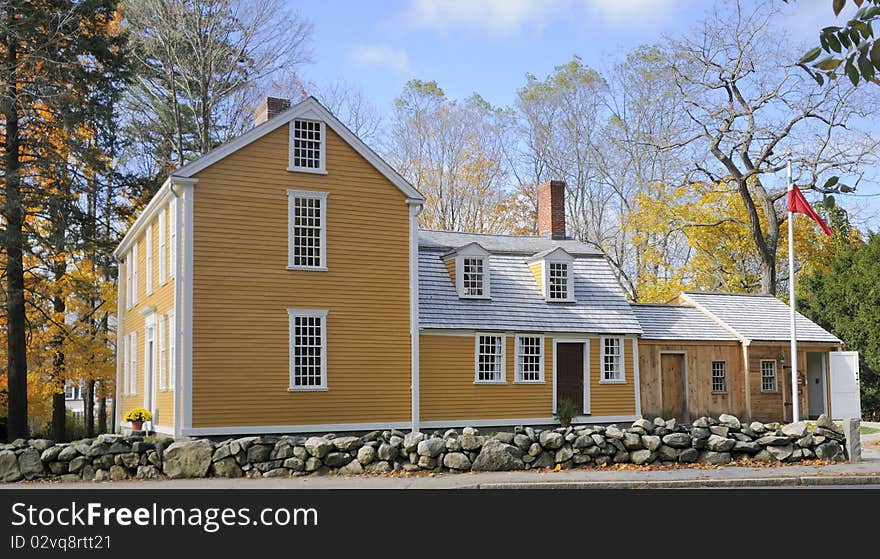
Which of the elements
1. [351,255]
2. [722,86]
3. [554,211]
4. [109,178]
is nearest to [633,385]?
[554,211]

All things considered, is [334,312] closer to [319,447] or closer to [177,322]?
[177,322]

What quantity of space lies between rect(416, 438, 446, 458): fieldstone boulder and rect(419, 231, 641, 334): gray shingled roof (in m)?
Result: 8.38

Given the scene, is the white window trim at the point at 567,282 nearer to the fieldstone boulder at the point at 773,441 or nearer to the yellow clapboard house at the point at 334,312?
the yellow clapboard house at the point at 334,312

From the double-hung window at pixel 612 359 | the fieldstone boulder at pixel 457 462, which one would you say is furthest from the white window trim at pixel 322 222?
the double-hung window at pixel 612 359

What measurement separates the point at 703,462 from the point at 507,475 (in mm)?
3992

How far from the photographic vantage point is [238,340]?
72.0 ft

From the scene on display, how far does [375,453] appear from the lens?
16453 mm

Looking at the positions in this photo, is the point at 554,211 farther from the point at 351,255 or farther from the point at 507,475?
the point at 507,475

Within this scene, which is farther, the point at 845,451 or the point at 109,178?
the point at 109,178

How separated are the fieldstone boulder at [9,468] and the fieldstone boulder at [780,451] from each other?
13309mm

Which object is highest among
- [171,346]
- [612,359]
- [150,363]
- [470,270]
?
[470,270]

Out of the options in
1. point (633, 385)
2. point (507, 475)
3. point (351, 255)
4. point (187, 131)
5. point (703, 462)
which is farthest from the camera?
point (187, 131)

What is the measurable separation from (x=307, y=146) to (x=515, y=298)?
24.7 ft

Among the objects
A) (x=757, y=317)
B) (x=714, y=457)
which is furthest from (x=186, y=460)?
(x=757, y=317)
